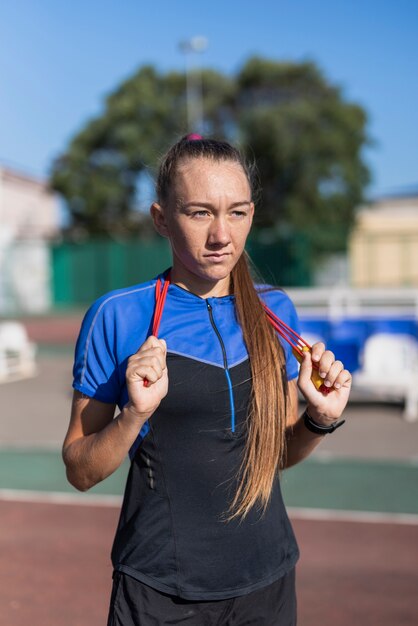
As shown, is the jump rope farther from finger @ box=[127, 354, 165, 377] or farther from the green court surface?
the green court surface

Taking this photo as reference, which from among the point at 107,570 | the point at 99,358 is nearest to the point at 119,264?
the point at 107,570

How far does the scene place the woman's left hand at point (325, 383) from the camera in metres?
1.85

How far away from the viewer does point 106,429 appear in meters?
1.82

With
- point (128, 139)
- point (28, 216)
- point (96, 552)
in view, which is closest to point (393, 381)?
point (96, 552)

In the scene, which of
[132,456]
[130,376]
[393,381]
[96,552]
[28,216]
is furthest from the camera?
[28,216]

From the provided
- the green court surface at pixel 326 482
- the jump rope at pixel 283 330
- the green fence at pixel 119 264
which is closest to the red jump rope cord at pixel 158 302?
the jump rope at pixel 283 330

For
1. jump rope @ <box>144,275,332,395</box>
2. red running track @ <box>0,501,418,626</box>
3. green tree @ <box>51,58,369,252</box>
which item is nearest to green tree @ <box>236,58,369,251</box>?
green tree @ <box>51,58,369,252</box>

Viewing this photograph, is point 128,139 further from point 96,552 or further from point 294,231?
point 96,552

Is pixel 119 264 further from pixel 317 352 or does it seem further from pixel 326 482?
pixel 317 352

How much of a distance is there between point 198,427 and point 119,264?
32.4 meters

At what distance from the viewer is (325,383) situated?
6.11 feet

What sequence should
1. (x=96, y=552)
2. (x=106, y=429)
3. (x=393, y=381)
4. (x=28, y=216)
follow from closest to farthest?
(x=106, y=429) → (x=96, y=552) → (x=393, y=381) → (x=28, y=216)

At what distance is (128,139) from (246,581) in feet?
119

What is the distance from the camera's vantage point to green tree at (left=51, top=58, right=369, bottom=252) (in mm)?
33031
